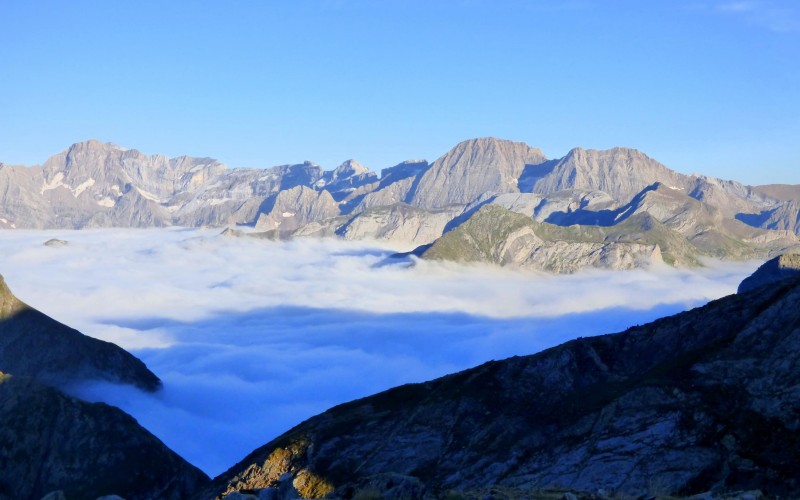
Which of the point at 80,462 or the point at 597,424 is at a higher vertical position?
the point at 80,462

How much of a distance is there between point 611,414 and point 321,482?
3266 cm

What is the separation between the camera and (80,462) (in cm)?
19212

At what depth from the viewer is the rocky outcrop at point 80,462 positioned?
18338cm

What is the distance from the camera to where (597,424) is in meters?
74.2

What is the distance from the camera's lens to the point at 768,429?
58.5 metres

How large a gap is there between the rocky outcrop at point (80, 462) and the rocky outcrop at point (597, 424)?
315ft

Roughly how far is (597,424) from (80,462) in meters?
158

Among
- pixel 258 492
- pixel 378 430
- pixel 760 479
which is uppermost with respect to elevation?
pixel 378 430

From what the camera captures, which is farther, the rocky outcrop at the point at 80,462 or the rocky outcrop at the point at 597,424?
the rocky outcrop at the point at 80,462

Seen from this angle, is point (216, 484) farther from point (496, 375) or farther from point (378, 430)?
point (496, 375)

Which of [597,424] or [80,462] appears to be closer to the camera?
[597,424]

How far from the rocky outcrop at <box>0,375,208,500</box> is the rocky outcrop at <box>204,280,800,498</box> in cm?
9602

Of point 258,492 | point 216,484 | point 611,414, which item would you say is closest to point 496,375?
point 611,414

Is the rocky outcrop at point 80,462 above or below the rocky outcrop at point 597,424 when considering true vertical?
above
